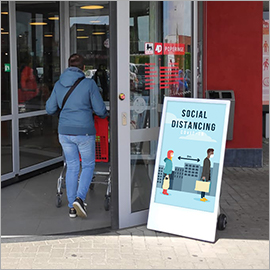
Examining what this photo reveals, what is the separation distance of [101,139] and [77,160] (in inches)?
22.8

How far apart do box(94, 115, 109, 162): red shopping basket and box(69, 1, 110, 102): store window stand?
287 cm

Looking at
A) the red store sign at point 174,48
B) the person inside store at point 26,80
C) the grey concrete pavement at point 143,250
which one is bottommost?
the grey concrete pavement at point 143,250

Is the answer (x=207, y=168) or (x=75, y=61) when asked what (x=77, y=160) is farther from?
(x=207, y=168)

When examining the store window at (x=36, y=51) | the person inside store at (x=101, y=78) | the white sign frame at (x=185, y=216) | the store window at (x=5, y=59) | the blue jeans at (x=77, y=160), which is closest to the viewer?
the white sign frame at (x=185, y=216)

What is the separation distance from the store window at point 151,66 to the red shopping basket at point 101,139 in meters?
0.81

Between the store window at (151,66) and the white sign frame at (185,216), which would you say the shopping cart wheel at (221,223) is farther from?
the store window at (151,66)

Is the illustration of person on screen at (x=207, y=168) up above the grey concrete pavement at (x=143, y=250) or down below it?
above

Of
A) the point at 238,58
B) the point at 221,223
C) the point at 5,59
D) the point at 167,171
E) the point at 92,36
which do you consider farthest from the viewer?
the point at 92,36

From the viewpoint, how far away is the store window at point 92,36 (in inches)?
371

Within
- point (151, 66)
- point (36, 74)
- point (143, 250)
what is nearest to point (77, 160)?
point (151, 66)

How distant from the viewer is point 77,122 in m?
6.11

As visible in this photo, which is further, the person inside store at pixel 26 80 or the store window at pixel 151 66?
the person inside store at pixel 26 80

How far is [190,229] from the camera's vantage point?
18.3 feet

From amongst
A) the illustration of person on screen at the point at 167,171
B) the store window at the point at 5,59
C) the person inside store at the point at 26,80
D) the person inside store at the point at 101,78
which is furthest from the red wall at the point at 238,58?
the illustration of person on screen at the point at 167,171
